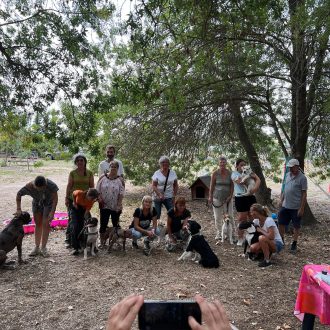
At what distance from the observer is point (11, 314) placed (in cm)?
417

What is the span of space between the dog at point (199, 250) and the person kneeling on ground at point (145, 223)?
2.57 ft

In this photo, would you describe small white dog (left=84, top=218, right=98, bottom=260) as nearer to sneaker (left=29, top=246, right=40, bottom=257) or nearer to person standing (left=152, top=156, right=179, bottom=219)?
A: sneaker (left=29, top=246, right=40, bottom=257)

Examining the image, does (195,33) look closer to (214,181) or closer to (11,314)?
(214,181)

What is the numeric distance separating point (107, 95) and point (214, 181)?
2874 mm

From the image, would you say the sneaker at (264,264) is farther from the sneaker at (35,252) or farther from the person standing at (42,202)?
the sneaker at (35,252)

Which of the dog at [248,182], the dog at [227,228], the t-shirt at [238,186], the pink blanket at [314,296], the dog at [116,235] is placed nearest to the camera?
the pink blanket at [314,296]

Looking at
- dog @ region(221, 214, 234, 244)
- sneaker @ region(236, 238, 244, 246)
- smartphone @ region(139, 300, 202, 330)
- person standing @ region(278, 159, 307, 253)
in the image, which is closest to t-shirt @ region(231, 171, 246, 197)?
dog @ region(221, 214, 234, 244)

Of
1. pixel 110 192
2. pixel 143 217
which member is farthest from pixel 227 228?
pixel 110 192

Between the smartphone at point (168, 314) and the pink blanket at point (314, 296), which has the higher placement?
the smartphone at point (168, 314)

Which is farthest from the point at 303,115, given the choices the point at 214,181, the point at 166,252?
the point at 166,252

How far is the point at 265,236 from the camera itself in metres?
5.93

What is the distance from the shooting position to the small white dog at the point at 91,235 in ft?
19.9

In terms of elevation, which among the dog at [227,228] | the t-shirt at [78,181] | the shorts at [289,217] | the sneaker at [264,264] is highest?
the t-shirt at [78,181]

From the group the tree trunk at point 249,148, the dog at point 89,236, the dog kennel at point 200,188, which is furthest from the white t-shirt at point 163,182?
the dog kennel at point 200,188
